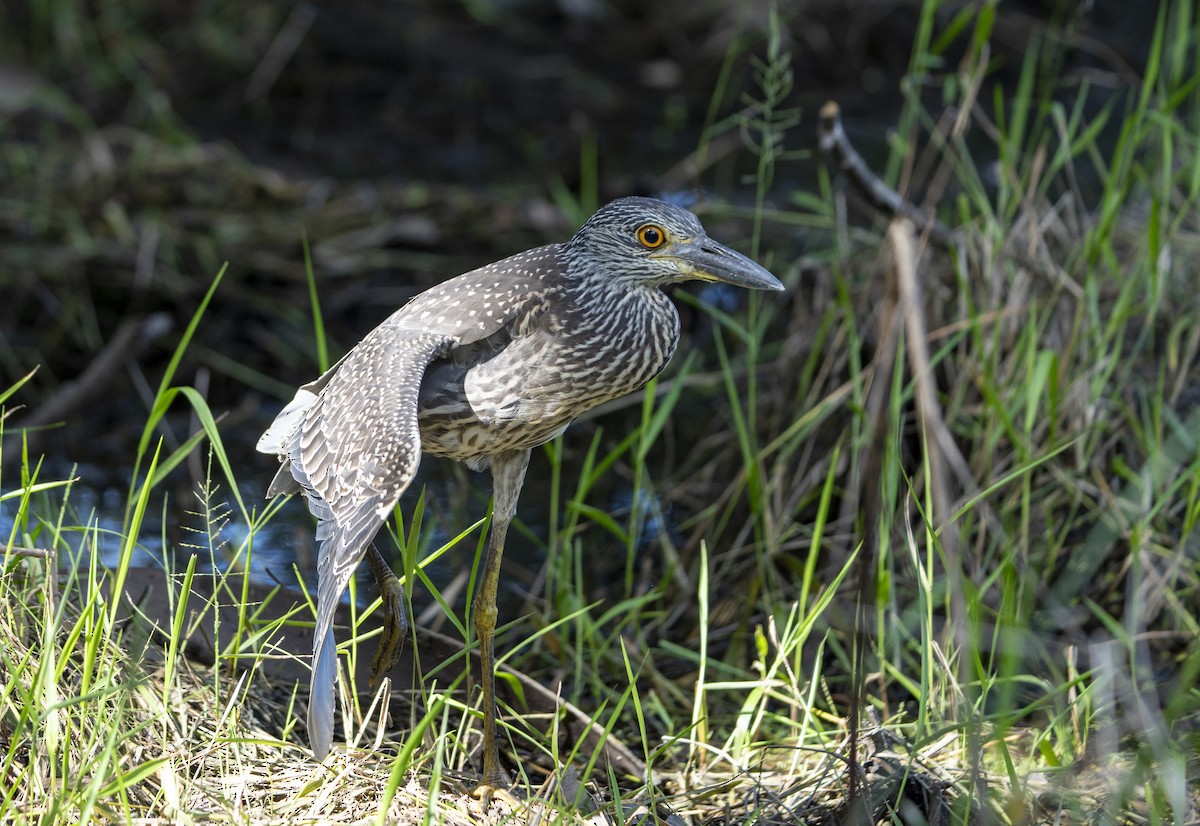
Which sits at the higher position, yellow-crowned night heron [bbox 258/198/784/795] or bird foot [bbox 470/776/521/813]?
yellow-crowned night heron [bbox 258/198/784/795]

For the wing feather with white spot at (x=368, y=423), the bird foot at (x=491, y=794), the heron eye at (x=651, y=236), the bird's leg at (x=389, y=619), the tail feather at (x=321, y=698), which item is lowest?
the bird foot at (x=491, y=794)

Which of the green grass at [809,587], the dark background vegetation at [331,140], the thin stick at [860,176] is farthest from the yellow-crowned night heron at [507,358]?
the dark background vegetation at [331,140]

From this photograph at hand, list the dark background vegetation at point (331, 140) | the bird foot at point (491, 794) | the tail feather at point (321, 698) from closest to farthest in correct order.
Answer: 1. the tail feather at point (321, 698)
2. the bird foot at point (491, 794)
3. the dark background vegetation at point (331, 140)

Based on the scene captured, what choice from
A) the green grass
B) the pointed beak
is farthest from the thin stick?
the pointed beak

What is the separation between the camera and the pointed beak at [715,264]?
3043mm

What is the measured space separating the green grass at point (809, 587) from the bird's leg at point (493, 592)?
0.07 metres

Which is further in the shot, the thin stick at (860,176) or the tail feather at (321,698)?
the thin stick at (860,176)

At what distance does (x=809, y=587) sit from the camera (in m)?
3.97

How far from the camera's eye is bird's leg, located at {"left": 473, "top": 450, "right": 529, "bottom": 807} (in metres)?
3.19

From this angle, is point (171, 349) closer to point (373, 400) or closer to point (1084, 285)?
point (373, 400)

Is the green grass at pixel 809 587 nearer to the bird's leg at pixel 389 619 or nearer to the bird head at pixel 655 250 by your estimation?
the bird's leg at pixel 389 619

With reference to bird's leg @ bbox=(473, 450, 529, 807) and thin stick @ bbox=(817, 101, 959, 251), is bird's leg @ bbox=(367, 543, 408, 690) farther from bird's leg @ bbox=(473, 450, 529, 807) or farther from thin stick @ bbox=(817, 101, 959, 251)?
thin stick @ bbox=(817, 101, 959, 251)

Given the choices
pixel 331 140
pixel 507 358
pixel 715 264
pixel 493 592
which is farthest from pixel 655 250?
pixel 331 140

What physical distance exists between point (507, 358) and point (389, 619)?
2.36 feet
